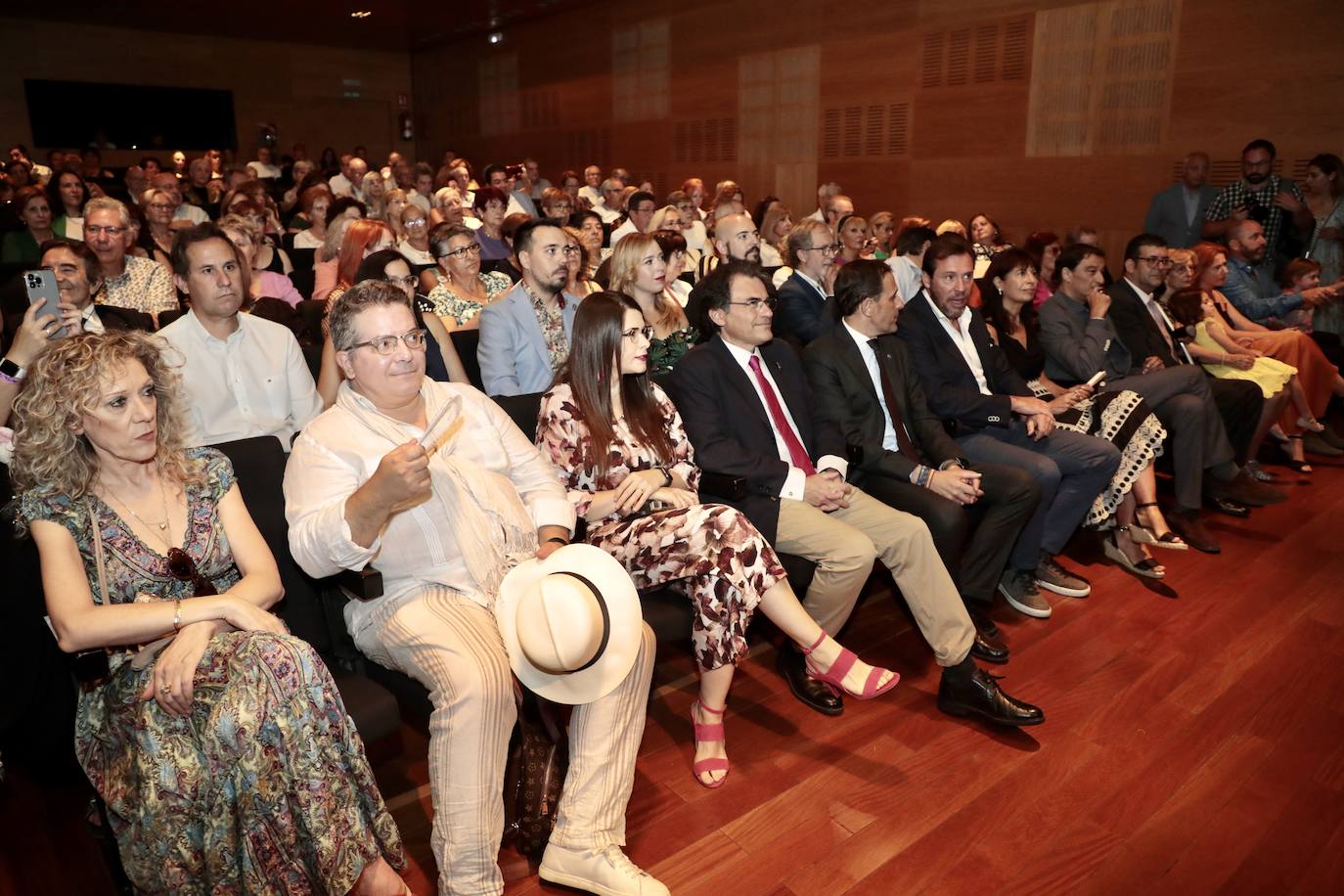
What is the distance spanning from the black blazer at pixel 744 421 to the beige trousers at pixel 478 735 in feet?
2.46

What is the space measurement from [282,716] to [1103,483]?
9.38ft

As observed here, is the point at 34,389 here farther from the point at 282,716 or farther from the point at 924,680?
the point at 924,680

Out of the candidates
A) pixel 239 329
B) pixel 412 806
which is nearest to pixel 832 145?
pixel 239 329

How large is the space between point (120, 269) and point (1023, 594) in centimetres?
380

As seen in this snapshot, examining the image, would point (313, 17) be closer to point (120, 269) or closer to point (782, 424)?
point (120, 269)

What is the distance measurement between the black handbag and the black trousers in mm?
1325

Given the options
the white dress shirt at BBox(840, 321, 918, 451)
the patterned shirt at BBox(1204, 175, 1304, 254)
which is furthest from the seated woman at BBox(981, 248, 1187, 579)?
the patterned shirt at BBox(1204, 175, 1304, 254)

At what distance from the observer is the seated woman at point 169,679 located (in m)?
1.58

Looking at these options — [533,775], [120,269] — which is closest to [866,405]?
[533,775]

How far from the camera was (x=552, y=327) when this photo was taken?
3.45 metres

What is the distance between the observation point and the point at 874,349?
307 centimetres

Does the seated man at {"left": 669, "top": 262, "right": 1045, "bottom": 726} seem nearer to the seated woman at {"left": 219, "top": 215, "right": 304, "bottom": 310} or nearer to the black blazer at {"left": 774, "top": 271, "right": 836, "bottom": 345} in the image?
the black blazer at {"left": 774, "top": 271, "right": 836, "bottom": 345}

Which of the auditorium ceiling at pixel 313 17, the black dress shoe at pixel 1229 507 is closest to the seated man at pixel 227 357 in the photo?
the black dress shoe at pixel 1229 507

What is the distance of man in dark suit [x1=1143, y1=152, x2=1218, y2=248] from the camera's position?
6.46m
